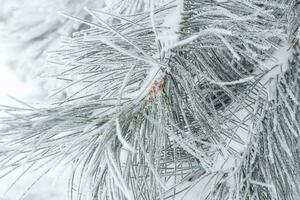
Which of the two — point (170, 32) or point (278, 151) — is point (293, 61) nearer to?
point (278, 151)

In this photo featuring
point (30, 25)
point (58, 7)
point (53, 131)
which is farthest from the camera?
point (30, 25)

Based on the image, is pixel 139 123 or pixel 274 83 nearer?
pixel 139 123

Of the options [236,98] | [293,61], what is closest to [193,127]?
[236,98]

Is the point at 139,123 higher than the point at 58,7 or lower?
lower

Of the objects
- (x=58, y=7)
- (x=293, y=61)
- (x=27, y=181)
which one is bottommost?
(x=293, y=61)

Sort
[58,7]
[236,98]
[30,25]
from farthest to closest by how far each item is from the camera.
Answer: [30,25], [58,7], [236,98]

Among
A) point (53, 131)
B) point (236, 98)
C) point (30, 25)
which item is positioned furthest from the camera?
point (30, 25)

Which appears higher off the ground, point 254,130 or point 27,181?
point 27,181

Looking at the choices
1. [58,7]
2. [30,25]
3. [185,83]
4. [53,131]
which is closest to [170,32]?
[185,83]

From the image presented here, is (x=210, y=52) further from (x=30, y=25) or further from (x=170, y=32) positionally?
(x=30, y=25)
